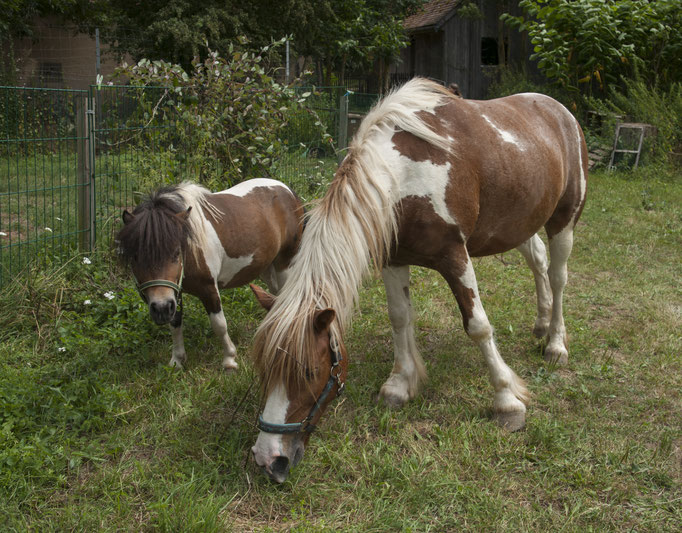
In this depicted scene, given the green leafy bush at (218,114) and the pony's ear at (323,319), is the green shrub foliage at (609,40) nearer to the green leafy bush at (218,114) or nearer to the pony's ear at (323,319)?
the green leafy bush at (218,114)

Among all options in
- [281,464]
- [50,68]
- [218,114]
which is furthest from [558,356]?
[50,68]

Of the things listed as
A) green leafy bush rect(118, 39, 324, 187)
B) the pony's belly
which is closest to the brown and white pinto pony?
the pony's belly

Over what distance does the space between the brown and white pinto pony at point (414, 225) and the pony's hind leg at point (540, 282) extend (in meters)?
0.30

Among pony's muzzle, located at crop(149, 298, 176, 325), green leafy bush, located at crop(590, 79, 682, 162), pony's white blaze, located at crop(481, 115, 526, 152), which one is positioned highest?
green leafy bush, located at crop(590, 79, 682, 162)

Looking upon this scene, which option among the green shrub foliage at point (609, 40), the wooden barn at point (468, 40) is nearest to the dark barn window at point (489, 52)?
the wooden barn at point (468, 40)

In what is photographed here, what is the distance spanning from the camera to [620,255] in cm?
631

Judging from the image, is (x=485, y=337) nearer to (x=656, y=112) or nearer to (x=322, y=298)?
(x=322, y=298)

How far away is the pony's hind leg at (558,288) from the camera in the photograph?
3967 mm

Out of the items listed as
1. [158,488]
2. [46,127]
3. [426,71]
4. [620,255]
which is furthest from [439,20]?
[158,488]

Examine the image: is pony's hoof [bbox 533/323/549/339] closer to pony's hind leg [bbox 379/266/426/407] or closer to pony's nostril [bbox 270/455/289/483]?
pony's hind leg [bbox 379/266/426/407]

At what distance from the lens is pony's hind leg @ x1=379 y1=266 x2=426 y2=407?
335 cm

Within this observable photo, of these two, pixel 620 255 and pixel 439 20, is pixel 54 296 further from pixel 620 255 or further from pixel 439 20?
pixel 439 20

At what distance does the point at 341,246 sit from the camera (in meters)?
2.58

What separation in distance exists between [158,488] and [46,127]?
3.86m
